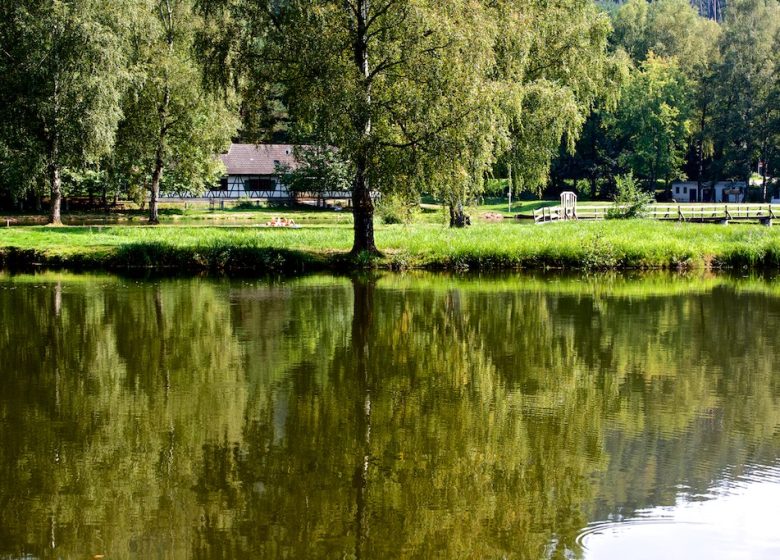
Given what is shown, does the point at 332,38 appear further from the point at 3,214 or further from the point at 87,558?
the point at 3,214

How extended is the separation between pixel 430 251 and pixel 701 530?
76.2 ft

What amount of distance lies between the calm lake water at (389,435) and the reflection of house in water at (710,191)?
6330 cm

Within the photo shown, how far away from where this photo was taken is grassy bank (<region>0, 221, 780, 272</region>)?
30484mm

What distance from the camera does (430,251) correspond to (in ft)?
102

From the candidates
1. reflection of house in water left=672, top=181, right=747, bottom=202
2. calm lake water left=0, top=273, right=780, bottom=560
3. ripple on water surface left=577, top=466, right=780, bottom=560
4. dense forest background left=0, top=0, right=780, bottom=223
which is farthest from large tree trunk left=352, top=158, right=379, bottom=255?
reflection of house in water left=672, top=181, right=747, bottom=202

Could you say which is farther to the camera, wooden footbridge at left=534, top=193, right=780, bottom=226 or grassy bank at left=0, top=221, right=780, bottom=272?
wooden footbridge at left=534, top=193, right=780, bottom=226

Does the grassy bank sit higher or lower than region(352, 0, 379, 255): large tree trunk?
lower

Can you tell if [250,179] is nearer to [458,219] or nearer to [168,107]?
[168,107]

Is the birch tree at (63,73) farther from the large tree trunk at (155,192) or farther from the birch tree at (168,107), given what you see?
the large tree trunk at (155,192)

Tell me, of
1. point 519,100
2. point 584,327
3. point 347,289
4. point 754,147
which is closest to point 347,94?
point 347,289

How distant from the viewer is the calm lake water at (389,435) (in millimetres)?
7859

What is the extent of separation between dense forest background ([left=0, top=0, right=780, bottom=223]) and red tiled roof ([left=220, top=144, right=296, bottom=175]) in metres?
10.3

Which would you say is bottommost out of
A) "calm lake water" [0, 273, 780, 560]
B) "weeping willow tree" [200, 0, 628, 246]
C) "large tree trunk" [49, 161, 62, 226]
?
"calm lake water" [0, 273, 780, 560]

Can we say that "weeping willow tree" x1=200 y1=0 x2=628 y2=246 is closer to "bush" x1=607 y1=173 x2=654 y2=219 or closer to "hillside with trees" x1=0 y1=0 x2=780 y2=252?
"hillside with trees" x1=0 y1=0 x2=780 y2=252
